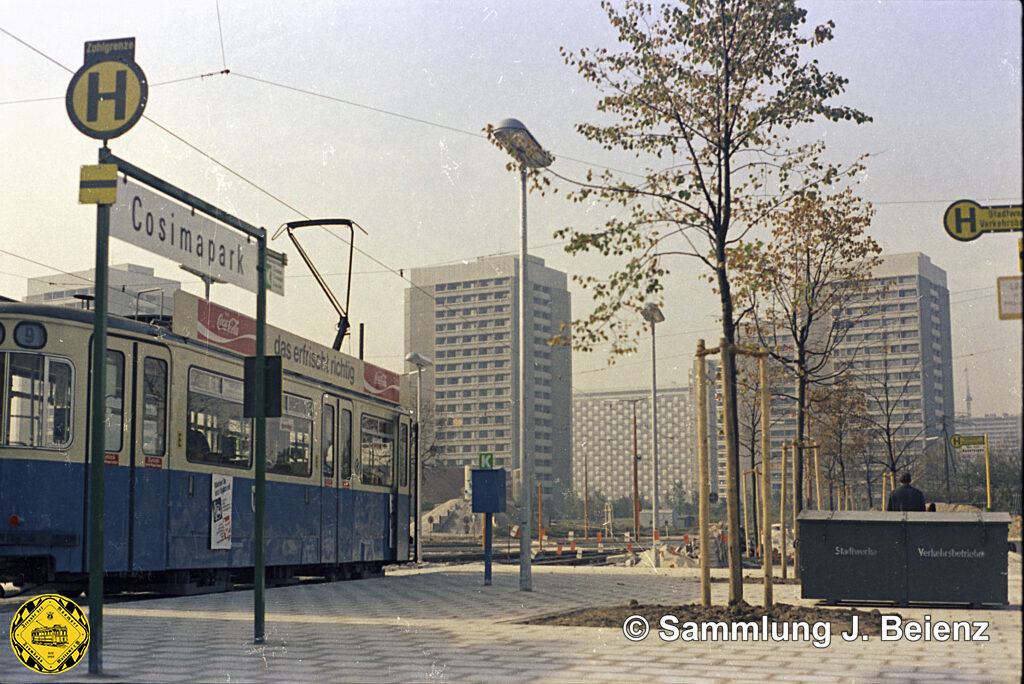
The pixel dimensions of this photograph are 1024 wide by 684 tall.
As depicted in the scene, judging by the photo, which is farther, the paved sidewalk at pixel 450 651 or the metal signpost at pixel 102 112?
the metal signpost at pixel 102 112

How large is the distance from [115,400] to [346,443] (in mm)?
6825

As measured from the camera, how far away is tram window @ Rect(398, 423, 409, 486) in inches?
915

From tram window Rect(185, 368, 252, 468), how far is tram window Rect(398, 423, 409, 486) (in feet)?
21.0

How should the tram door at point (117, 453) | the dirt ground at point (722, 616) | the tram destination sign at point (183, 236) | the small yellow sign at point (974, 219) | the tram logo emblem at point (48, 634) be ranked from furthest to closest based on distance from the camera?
the tram door at point (117, 453) < the dirt ground at point (722, 616) < the tram destination sign at point (183, 236) < the tram logo emblem at point (48, 634) < the small yellow sign at point (974, 219)

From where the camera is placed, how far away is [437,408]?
71.2 m

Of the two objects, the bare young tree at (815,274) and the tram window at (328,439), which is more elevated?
the bare young tree at (815,274)

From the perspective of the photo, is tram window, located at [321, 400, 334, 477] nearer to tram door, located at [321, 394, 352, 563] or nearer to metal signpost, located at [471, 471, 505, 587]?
tram door, located at [321, 394, 352, 563]

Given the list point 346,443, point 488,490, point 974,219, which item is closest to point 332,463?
point 346,443

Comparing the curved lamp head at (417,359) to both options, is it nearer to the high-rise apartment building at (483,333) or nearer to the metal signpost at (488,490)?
the high-rise apartment building at (483,333)

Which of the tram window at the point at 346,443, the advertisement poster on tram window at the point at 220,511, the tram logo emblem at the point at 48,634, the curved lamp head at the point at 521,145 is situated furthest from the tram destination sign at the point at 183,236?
the tram window at the point at 346,443

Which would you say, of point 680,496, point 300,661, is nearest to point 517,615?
point 300,661

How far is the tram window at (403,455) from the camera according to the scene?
915 inches

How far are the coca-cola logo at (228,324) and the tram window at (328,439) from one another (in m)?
3.21

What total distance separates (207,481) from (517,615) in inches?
180
